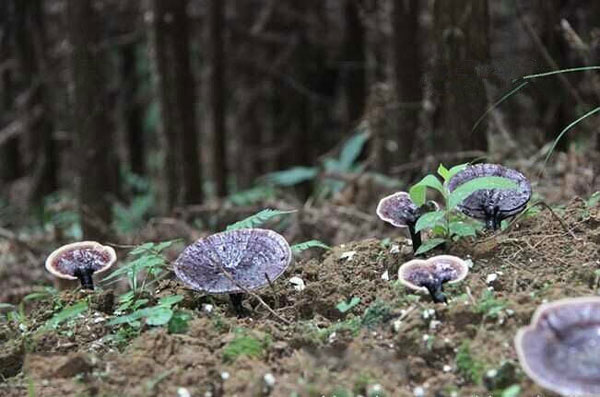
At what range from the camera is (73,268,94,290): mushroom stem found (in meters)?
3.45

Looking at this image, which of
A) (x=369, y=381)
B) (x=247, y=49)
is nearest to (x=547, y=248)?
(x=369, y=381)

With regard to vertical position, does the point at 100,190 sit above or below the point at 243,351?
below

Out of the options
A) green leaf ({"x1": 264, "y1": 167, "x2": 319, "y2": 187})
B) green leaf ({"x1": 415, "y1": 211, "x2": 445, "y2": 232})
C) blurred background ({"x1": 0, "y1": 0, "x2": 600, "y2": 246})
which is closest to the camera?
green leaf ({"x1": 415, "y1": 211, "x2": 445, "y2": 232})

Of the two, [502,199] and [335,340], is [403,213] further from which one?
[335,340]

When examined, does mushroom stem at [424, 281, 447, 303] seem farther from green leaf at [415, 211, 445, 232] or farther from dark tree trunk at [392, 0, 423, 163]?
dark tree trunk at [392, 0, 423, 163]

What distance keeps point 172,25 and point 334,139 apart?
5.47 metres

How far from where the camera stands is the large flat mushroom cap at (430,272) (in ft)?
9.36

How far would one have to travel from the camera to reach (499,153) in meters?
6.83

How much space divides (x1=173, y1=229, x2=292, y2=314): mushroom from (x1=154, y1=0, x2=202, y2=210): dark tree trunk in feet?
19.5

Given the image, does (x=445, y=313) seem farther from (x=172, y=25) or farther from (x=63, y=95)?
(x=63, y=95)

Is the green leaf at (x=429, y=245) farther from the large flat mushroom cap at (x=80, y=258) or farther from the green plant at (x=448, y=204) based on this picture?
the large flat mushroom cap at (x=80, y=258)

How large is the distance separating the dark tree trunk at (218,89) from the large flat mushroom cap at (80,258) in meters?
7.22

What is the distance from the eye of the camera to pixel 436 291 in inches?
113

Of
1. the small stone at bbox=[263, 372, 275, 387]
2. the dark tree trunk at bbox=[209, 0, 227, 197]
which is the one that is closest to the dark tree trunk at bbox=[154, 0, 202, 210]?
the dark tree trunk at bbox=[209, 0, 227, 197]
